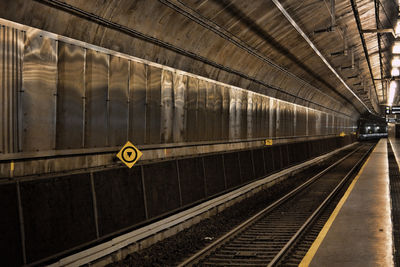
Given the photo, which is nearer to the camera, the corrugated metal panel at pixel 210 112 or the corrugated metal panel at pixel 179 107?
the corrugated metal panel at pixel 179 107

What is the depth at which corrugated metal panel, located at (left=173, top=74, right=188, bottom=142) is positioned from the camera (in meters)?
11.0

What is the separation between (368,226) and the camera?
936cm

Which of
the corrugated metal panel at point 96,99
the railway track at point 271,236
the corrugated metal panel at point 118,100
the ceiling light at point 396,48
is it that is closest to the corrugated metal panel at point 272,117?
the railway track at point 271,236

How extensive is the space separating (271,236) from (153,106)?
→ 13.4 feet

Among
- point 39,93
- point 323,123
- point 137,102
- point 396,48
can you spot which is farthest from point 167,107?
point 323,123

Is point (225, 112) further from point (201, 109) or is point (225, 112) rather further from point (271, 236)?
point (271, 236)

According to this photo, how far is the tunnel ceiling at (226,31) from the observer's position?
751 centimetres

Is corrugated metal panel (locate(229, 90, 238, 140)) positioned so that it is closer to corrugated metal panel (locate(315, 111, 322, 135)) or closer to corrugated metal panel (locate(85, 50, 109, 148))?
corrugated metal panel (locate(85, 50, 109, 148))

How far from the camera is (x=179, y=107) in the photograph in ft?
36.9

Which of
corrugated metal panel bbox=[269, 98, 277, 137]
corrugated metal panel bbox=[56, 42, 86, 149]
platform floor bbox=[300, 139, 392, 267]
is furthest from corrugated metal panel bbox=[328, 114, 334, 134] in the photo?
corrugated metal panel bbox=[56, 42, 86, 149]

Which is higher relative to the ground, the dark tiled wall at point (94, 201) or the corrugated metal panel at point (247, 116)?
the corrugated metal panel at point (247, 116)

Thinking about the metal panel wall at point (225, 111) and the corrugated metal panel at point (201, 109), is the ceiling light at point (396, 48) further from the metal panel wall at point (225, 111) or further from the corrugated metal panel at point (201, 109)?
the corrugated metal panel at point (201, 109)

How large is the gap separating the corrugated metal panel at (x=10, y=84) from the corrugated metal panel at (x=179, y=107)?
513 cm

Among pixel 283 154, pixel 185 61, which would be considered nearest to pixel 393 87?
pixel 283 154
